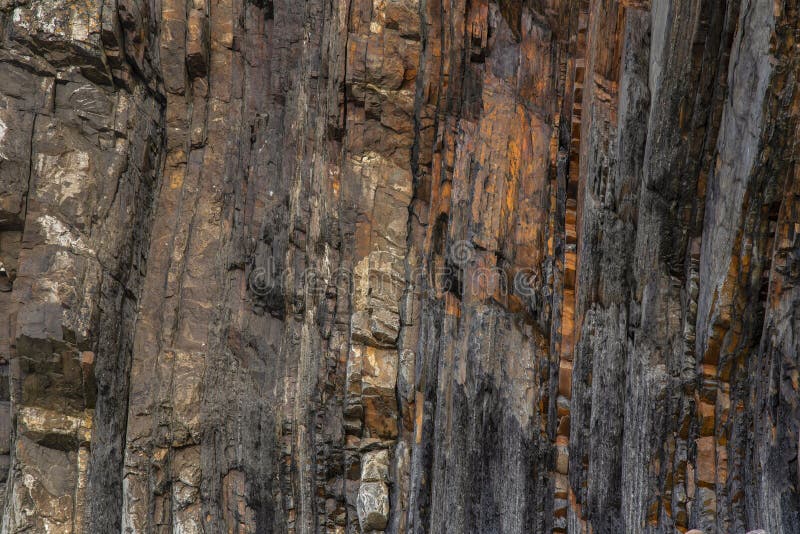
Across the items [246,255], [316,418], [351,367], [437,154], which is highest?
[437,154]

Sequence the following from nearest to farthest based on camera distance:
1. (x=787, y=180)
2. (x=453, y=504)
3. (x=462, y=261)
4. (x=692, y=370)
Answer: (x=787, y=180) < (x=692, y=370) < (x=453, y=504) < (x=462, y=261)

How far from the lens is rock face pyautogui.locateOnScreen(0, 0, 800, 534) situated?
307 inches

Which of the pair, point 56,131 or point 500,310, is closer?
point 500,310

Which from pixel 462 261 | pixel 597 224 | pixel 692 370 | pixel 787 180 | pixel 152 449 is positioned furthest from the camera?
pixel 152 449

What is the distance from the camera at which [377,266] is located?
40.7 feet

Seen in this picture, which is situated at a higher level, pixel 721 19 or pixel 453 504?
pixel 721 19

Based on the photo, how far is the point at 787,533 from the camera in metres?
6.07

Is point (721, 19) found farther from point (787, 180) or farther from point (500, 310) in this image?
point (500, 310)

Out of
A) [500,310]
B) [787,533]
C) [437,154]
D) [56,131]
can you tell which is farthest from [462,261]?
[56,131]

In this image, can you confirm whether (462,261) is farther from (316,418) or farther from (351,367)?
(316,418)

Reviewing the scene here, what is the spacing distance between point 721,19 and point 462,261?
4.78m

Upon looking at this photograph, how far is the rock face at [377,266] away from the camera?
7797 mm

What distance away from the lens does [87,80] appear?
13070 millimetres

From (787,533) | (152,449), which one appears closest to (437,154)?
(152,449)
